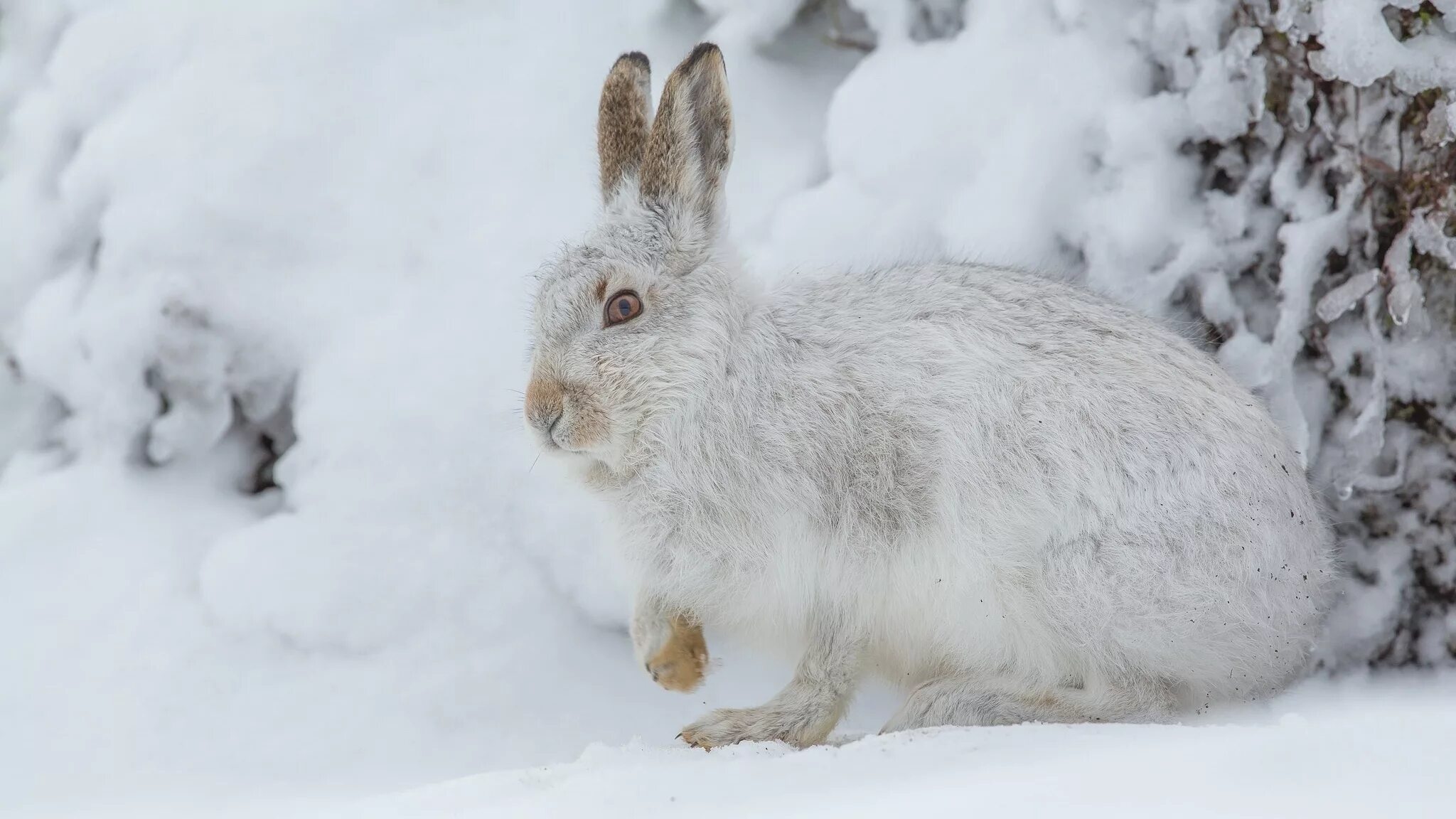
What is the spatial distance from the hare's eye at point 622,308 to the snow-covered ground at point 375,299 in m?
0.75

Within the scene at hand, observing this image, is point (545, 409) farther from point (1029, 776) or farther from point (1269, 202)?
point (1269, 202)

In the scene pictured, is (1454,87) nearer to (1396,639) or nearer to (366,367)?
(1396,639)

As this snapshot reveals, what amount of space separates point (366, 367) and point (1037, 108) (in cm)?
175

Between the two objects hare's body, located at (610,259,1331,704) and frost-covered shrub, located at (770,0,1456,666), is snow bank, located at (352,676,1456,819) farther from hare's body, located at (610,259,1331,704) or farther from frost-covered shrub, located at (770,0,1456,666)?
frost-covered shrub, located at (770,0,1456,666)

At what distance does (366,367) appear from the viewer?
320cm

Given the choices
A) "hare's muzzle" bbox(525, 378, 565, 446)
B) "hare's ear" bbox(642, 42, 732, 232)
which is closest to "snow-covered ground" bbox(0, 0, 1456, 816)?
"hare's muzzle" bbox(525, 378, 565, 446)

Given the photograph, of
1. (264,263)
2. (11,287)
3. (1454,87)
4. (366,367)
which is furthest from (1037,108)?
(11,287)

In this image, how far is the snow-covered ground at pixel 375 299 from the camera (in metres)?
2.80

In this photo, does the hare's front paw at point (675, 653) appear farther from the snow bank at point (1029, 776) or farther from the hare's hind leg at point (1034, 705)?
the hare's hind leg at point (1034, 705)

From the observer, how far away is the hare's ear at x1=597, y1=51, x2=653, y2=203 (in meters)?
2.40

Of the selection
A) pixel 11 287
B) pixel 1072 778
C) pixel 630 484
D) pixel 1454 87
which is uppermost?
pixel 1454 87

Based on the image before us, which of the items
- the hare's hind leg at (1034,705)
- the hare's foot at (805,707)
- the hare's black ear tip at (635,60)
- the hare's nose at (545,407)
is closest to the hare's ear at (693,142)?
the hare's black ear tip at (635,60)

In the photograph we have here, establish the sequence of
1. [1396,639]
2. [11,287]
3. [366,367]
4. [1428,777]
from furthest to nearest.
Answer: [11,287]
[366,367]
[1396,639]
[1428,777]

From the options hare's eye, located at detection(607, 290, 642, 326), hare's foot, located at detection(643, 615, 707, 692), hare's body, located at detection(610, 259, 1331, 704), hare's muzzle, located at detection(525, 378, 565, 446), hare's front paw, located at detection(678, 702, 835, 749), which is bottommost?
hare's front paw, located at detection(678, 702, 835, 749)
